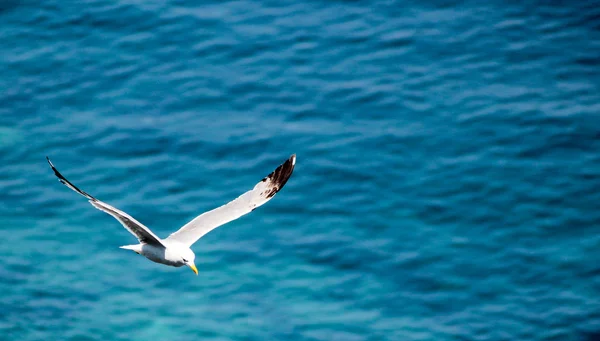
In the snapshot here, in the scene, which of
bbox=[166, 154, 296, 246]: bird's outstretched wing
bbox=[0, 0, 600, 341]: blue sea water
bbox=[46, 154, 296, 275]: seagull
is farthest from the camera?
bbox=[0, 0, 600, 341]: blue sea water

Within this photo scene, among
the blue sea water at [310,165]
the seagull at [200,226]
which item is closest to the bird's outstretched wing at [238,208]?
the seagull at [200,226]

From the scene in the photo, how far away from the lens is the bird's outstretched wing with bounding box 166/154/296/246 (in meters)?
15.8

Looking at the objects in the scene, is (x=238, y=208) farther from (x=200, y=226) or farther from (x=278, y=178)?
(x=278, y=178)

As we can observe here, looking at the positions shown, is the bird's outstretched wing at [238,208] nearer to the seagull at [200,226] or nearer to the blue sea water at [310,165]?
the seagull at [200,226]

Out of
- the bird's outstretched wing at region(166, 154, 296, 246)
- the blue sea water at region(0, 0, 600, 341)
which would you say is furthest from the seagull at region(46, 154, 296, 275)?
the blue sea water at region(0, 0, 600, 341)

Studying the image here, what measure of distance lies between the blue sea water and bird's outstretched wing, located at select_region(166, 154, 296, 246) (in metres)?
6.09

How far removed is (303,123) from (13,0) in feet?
38.7

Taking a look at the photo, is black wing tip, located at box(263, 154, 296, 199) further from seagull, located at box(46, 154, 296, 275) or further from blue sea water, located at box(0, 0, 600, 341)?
blue sea water, located at box(0, 0, 600, 341)

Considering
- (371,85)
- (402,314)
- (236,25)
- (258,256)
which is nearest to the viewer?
(402,314)

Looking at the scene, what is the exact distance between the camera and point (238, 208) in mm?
15914

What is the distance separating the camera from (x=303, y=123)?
2609cm

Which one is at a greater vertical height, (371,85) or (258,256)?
(371,85)

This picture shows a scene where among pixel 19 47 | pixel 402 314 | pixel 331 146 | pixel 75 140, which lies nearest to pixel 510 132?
pixel 331 146

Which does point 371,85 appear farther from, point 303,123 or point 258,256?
point 258,256
